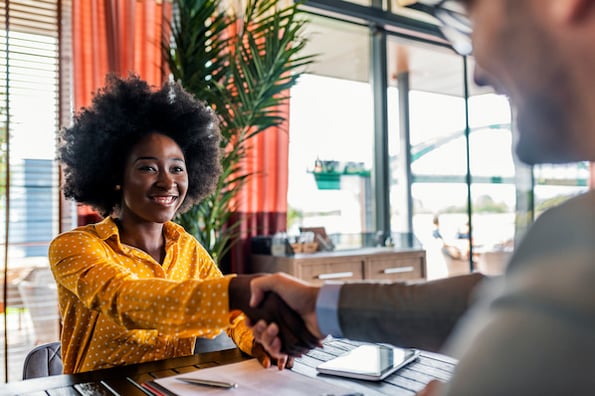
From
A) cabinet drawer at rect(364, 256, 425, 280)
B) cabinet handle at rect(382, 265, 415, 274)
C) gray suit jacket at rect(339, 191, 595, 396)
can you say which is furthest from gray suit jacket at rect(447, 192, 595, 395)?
cabinet handle at rect(382, 265, 415, 274)

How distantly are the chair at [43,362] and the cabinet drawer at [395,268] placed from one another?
2577 mm

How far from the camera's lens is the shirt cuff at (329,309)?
101 centimetres

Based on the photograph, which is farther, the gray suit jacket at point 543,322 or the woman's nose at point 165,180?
the woman's nose at point 165,180

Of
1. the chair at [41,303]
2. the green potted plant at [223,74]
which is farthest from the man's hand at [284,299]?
the chair at [41,303]

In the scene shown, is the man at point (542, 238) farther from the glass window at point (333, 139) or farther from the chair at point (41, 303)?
the glass window at point (333, 139)

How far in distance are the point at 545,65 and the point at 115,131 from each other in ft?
6.05

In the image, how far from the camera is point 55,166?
3.26 metres

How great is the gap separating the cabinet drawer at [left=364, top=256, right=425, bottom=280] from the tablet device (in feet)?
8.60

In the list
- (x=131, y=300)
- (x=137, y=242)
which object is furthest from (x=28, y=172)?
(x=131, y=300)

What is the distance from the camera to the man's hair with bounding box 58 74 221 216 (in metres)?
2.00

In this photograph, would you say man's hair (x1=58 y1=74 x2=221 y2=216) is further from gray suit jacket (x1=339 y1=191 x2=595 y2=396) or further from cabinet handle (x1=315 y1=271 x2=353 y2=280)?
gray suit jacket (x1=339 y1=191 x2=595 y2=396)

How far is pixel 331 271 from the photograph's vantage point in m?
3.76

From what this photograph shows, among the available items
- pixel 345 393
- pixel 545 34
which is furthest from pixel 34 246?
pixel 545 34

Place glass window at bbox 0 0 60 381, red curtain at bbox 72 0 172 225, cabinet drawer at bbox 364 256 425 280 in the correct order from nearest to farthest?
glass window at bbox 0 0 60 381 < red curtain at bbox 72 0 172 225 < cabinet drawer at bbox 364 256 425 280
